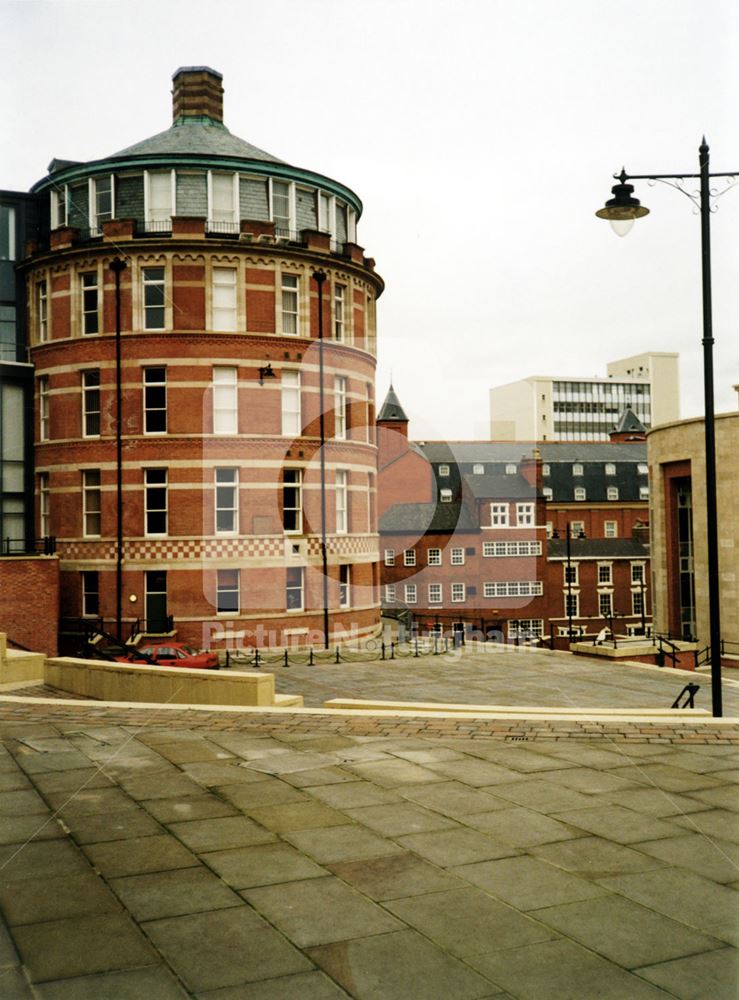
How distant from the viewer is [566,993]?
469 centimetres

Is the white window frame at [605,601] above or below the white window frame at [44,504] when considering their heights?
below

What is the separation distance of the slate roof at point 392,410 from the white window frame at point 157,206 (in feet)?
164

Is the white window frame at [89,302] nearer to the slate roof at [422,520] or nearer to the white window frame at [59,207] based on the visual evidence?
the white window frame at [59,207]

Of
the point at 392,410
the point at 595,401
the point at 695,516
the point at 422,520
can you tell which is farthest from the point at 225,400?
the point at 595,401

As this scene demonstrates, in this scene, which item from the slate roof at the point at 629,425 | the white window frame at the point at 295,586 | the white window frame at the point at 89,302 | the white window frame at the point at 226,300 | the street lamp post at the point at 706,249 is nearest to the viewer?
the street lamp post at the point at 706,249

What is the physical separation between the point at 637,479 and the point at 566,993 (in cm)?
9009

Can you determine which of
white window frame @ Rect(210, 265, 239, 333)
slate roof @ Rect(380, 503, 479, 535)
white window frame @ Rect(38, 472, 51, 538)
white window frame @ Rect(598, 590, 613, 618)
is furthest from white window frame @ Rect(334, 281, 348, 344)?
white window frame @ Rect(598, 590, 613, 618)

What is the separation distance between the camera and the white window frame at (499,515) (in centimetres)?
7662

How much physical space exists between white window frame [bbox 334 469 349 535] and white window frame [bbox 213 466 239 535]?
4100 mm

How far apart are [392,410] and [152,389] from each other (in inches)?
1984

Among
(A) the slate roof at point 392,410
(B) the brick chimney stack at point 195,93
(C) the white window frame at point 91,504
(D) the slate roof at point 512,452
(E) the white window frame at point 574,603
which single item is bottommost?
(E) the white window frame at point 574,603

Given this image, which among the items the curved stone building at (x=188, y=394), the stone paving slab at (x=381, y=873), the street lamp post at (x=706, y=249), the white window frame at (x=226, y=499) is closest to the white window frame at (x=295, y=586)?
the curved stone building at (x=188, y=394)

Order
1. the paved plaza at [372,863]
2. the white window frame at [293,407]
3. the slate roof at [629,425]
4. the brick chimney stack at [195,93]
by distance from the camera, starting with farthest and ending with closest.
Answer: the slate roof at [629,425]
the brick chimney stack at [195,93]
the white window frame at [293,407]
the paved plaza at [372,863]

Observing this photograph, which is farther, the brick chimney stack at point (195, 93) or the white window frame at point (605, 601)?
the white window frame at point (605, 601)
